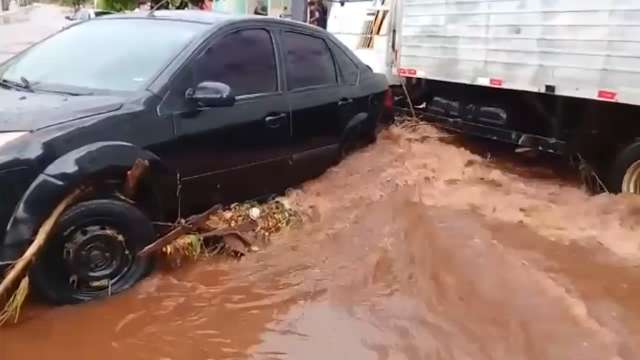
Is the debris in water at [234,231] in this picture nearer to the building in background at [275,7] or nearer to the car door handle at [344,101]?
the car door handle at [344,101]

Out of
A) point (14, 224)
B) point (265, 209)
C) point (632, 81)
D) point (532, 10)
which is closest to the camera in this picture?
point (14, 224)

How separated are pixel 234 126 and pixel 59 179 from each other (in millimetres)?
1428

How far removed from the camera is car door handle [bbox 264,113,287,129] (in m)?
5.28

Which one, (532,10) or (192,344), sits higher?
(532,10)

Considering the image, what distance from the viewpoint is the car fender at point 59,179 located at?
3773 millimetres

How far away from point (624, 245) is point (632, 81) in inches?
56.9

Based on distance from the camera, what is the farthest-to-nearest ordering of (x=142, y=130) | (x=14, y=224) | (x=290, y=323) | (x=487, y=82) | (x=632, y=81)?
(x=487, y=82) < (x=632, y=81) < (x=142, y=130) < (x=290, y=323) < (x=14, y=224)

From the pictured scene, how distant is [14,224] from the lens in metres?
3.77

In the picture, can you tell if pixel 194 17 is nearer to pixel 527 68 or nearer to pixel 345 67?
pixel 345 67

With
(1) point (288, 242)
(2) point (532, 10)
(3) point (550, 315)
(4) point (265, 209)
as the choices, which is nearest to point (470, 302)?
(3) point (550, 315)

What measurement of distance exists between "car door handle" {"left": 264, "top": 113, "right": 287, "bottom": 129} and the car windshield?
0.80 meters

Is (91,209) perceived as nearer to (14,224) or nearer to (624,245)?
(14,224)

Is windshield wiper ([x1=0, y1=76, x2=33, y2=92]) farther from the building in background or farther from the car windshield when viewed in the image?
the building in background

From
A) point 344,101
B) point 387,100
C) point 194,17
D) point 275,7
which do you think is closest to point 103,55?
point 194,17
